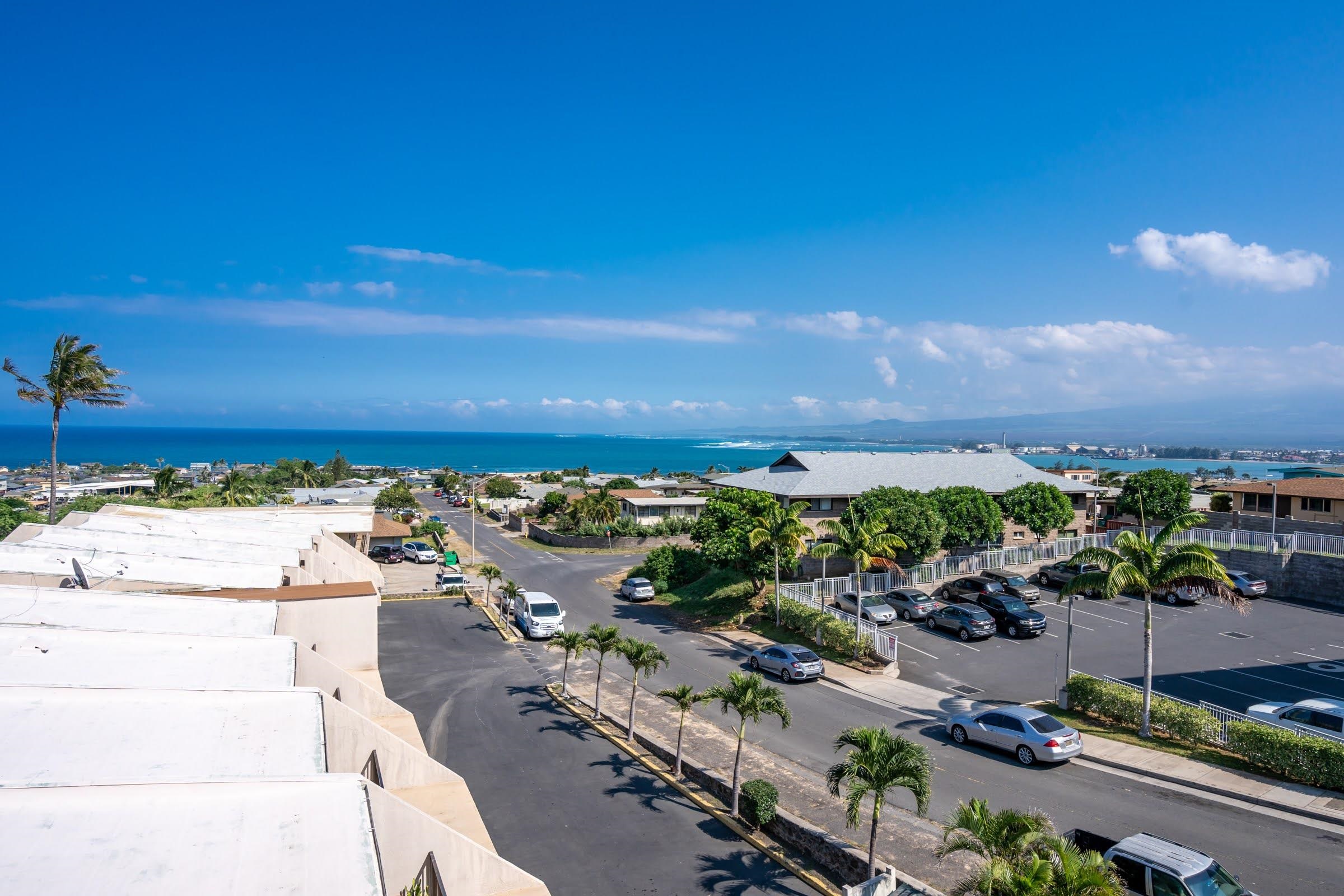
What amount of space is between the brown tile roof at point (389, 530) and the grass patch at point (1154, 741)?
4634 cm

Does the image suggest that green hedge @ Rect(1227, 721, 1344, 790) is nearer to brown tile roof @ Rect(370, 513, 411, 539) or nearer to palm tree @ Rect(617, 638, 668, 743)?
palm tree @ Rect(617, 638, 668, 743)

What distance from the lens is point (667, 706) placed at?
23.6 m

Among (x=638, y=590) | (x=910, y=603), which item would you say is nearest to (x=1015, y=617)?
(x=910, y=603)

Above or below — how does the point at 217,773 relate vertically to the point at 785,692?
above

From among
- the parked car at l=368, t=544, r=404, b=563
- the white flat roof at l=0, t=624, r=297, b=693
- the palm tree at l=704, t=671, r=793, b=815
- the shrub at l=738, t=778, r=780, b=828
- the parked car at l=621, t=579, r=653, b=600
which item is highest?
the white flat roof at l=0, t=624, r=297, b=693

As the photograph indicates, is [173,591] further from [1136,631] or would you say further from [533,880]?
[1136,631]

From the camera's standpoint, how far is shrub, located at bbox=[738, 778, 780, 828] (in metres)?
15.0

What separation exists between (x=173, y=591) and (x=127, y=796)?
13215 mm

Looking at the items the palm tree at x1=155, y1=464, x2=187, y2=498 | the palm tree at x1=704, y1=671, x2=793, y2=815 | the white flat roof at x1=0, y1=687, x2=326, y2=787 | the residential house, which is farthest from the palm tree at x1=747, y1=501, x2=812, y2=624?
the palm tree at x1=155, y1=464, x2=187, y2=498

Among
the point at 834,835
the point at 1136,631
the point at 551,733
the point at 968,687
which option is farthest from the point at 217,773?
the point at 1136,631

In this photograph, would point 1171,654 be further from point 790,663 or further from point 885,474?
point 885,474

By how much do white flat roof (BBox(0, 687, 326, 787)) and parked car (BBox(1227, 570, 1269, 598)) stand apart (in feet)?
131

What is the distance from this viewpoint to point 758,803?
15.0m

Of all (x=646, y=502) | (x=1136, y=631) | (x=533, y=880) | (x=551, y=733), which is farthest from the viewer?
(x=646, y=502)
